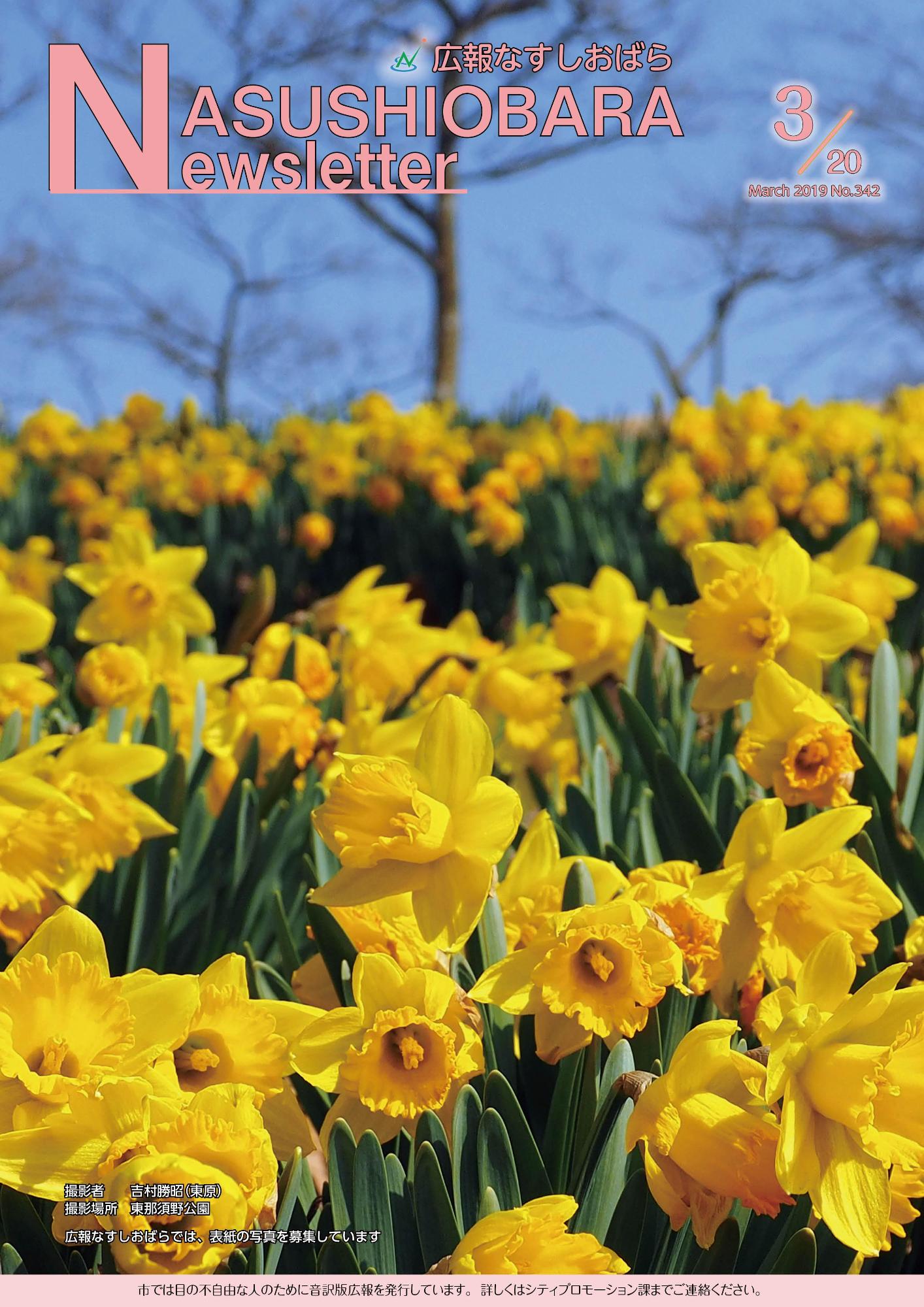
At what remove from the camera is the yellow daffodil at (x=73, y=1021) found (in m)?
0.63

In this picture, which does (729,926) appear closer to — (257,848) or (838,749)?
(838,749)

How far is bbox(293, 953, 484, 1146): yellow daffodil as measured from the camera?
26.1 inches

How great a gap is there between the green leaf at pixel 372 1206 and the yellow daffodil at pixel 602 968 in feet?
0.36

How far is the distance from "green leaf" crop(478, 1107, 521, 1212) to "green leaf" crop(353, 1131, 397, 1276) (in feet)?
0.18

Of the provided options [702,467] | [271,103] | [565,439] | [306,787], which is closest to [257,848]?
[306,787]

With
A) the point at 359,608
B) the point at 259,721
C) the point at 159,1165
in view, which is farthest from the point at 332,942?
the point at 359,608

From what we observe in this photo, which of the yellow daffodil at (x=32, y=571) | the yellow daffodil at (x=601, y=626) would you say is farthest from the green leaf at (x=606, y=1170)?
the yellow daffodil at (x=32, y=571)

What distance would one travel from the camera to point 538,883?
2.88 ft

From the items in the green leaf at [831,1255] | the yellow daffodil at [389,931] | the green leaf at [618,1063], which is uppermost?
the yellow daffodil at [389,931]

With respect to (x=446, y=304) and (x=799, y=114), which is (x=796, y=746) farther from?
(x=446, y=304)

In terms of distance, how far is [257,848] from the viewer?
1.31 meters

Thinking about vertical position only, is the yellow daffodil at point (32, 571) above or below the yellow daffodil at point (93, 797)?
above

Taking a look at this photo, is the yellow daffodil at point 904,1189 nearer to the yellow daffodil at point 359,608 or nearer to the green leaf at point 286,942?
the green leaf at point 286,942

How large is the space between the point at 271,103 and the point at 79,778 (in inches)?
31.2
